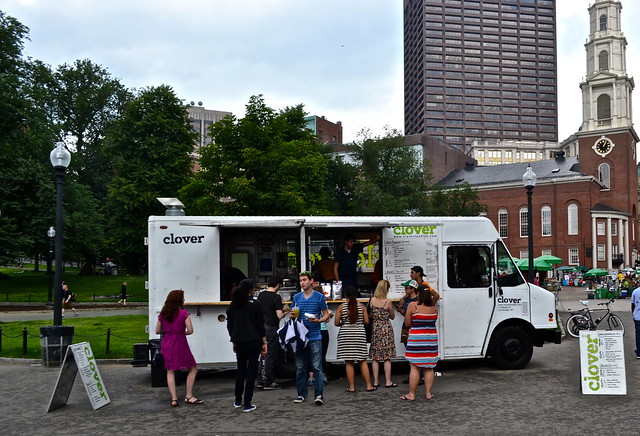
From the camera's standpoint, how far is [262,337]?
8.16m

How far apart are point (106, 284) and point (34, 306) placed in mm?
15971

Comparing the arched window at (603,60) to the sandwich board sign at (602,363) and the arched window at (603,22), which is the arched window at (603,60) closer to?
the arched window at (603,22)

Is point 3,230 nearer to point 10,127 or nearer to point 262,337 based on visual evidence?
point 10,127

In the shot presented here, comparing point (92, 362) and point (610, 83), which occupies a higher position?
point (610, 83)

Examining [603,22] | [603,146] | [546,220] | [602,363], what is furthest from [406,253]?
[603,22]

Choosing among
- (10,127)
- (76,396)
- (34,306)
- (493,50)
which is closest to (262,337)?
(76,396)

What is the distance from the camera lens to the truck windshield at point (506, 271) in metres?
11.2

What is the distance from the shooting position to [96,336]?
658 inches

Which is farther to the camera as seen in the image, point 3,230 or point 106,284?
point 106,284

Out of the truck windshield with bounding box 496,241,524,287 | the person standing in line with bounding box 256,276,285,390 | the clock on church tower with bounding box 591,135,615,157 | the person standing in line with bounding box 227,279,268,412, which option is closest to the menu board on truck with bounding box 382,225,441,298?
the truck windshield with bounding box 496,241,524,287

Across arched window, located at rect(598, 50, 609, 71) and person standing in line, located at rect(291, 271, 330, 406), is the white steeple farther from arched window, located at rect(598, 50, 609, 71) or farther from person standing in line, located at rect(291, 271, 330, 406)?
person standing in line, located at rect(291, 271, 330, 406)

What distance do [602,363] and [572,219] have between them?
67.4m

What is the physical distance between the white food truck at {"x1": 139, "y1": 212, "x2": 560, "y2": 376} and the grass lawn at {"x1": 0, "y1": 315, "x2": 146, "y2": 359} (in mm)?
4256

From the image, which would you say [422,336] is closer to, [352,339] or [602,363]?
[352,339]
